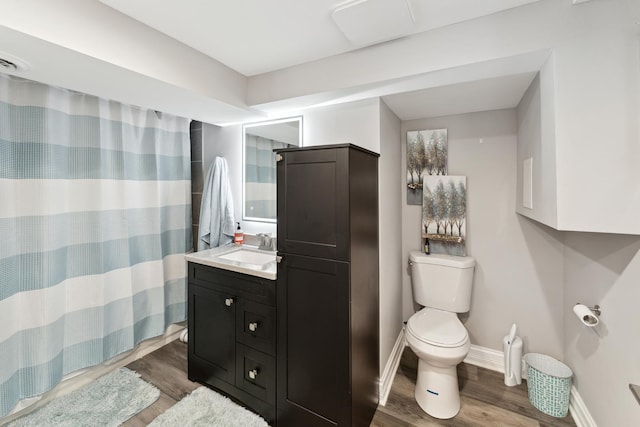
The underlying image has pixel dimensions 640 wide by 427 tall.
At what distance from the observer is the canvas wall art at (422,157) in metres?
2.24

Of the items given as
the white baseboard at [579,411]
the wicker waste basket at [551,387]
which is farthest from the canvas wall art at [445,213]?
the white baseboard at [579,411]

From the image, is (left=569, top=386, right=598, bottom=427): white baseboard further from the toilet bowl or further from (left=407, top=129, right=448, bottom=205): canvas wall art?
(left=407, top=129, right=448, bottom=205): canvas wall art

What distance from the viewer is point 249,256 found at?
2.32 meters

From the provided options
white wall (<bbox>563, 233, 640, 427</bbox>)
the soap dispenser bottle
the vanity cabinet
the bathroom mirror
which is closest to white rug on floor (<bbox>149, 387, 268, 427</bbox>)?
the vanity cabinet

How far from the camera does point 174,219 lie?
98.1 inches

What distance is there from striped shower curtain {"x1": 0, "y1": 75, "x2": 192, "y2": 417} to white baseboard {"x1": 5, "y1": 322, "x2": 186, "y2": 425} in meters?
0.11

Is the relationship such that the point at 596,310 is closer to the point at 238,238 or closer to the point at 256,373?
the point at 256,373

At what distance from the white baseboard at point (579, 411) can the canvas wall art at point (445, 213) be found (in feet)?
3.56

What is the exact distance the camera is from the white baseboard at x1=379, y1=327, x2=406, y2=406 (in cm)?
185

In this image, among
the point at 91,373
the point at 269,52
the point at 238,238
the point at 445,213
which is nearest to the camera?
the point at 269,52

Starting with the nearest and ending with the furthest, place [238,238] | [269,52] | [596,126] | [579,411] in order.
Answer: [596,126], [579,411], [269,52], [238,238]

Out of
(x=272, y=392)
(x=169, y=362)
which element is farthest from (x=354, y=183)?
(x=169, y=362)

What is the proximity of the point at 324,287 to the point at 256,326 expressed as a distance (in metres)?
0.57

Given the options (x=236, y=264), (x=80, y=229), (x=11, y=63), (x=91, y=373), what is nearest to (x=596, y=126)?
(x=236, y=264)
